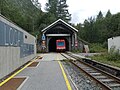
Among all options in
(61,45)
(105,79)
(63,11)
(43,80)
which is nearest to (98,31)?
(61,45)

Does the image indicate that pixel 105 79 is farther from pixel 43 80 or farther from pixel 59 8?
pixel 59 8

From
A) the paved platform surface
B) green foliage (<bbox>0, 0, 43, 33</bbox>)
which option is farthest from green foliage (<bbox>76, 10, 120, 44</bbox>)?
the paved platform surface

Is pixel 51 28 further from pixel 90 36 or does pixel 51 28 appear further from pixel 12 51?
pixel 12 51

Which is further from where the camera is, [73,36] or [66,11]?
[66,11]

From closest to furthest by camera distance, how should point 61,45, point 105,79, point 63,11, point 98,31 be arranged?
point 105,79 < point 61,45 < point 98,31 < point 63,11

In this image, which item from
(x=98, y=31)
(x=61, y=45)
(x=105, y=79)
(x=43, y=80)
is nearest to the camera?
(x=43, y=80)

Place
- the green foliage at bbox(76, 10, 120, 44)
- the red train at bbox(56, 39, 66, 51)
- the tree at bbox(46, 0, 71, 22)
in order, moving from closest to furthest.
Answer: the red train at bbox(56, 39, 66, 51)
the green foliage at bbox(76, 10, 120, 44)
the tree at bbox(46, 0, 71, 22)

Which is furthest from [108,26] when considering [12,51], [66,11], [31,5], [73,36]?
[12,51]

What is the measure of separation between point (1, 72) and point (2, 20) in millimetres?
2503

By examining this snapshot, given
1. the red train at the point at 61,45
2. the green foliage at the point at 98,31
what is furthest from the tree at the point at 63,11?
the red train at the point at 61,45

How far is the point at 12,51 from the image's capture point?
53.6 ft

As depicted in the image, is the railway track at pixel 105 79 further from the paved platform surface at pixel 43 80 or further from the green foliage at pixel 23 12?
the green foliage at pixel 23 12

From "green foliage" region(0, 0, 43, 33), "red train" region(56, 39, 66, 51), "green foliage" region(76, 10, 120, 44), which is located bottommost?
"red train" region(56, 39, 66, 51)

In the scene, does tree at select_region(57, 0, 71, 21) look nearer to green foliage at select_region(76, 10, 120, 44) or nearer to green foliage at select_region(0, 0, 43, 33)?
green foliage at select_region(0, 0, 43, 33)
